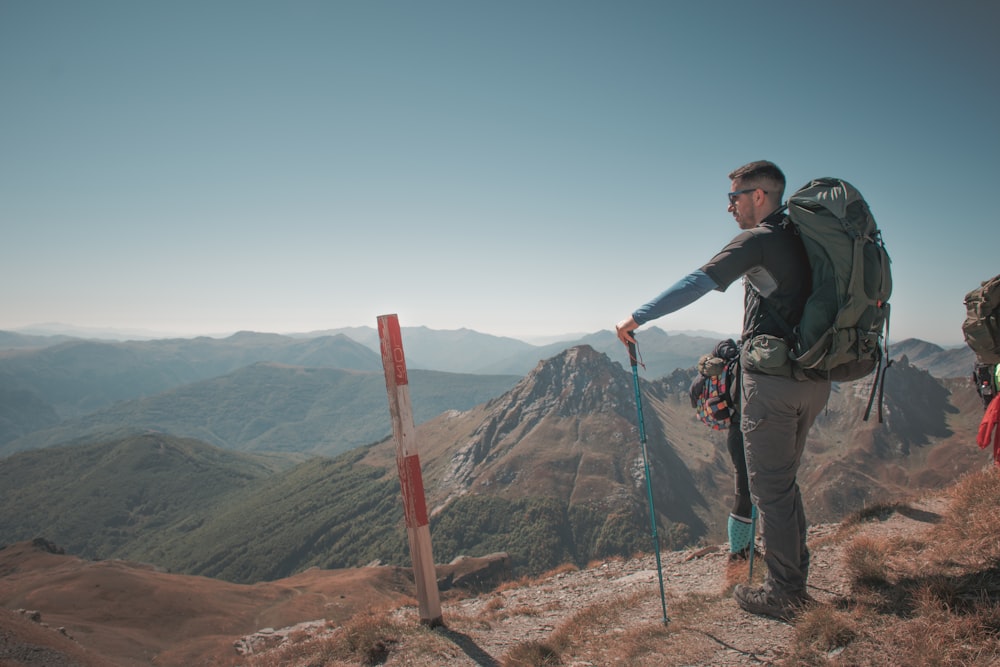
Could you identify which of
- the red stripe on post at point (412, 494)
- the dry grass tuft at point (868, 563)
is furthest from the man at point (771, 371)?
the red stripe on post at point (412, 494)

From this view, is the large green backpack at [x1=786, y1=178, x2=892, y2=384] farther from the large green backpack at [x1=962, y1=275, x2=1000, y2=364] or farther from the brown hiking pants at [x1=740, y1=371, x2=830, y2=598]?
the large green backpack at [x1=962, y1=275, x2=1000, y2=364]

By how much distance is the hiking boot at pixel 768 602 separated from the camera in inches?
203

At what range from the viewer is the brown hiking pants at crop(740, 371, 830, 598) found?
199 inches

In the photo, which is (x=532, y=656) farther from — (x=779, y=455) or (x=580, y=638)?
(x=779, y=455)

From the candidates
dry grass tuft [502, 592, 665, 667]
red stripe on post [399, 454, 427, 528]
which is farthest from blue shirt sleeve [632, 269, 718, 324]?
red stripe on post [399, 454, 427, 528]

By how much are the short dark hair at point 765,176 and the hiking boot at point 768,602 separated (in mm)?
4419

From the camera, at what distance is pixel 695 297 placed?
5039mm

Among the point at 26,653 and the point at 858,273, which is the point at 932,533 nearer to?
the point at 858,273

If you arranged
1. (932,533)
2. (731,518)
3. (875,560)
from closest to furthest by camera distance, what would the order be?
(875,560)
(932,533)
(731,518)

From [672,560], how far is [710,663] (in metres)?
6.93

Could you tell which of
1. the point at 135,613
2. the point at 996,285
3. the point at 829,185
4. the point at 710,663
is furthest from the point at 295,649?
the point at 135,613

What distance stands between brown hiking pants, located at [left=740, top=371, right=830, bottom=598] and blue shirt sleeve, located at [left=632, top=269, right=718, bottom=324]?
1.13 meters

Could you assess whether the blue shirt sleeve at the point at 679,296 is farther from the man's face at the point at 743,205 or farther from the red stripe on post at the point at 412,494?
the red stripe on post at the point at 412,494

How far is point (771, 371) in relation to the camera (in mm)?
5012
